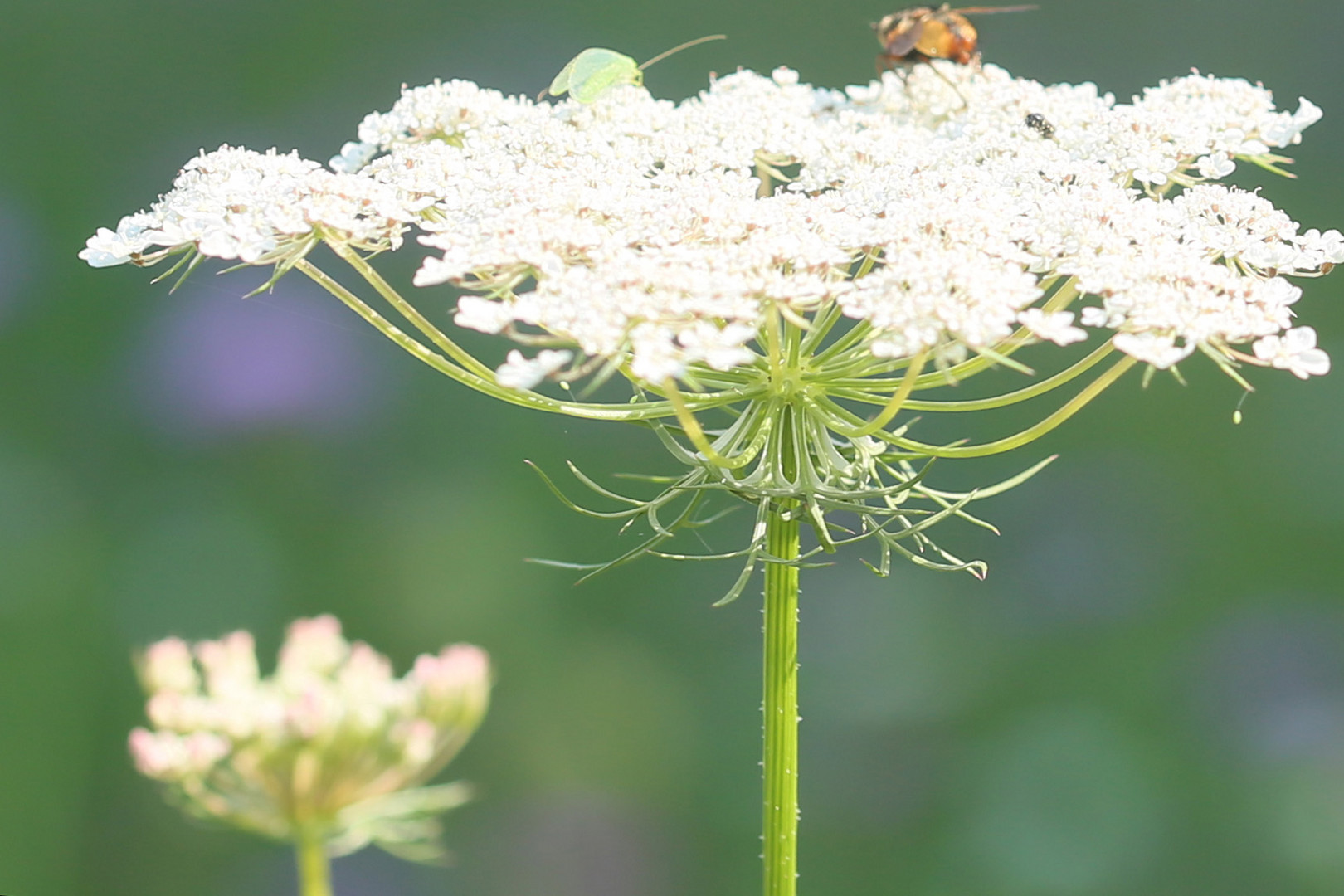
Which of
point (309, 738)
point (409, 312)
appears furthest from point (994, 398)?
point (309, 738)

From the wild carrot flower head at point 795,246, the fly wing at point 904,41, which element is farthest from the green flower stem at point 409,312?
the fly wing at point 904,41

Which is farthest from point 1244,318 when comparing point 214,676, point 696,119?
point 214,676

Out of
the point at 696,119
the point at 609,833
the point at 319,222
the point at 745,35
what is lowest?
the point at 609,833

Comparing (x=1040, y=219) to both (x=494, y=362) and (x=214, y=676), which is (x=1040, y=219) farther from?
(x=494, y=362)

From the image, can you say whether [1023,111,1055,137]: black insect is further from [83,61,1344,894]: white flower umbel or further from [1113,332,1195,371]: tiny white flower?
[1113,332,1195,371]: tiny white flower

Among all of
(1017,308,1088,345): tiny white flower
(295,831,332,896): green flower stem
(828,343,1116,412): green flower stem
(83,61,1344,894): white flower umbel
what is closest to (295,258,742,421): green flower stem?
(83,61,1344,894): white flower umbel

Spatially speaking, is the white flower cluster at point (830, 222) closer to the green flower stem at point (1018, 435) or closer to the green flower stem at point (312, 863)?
the green flower stem at point (1018, 435)
